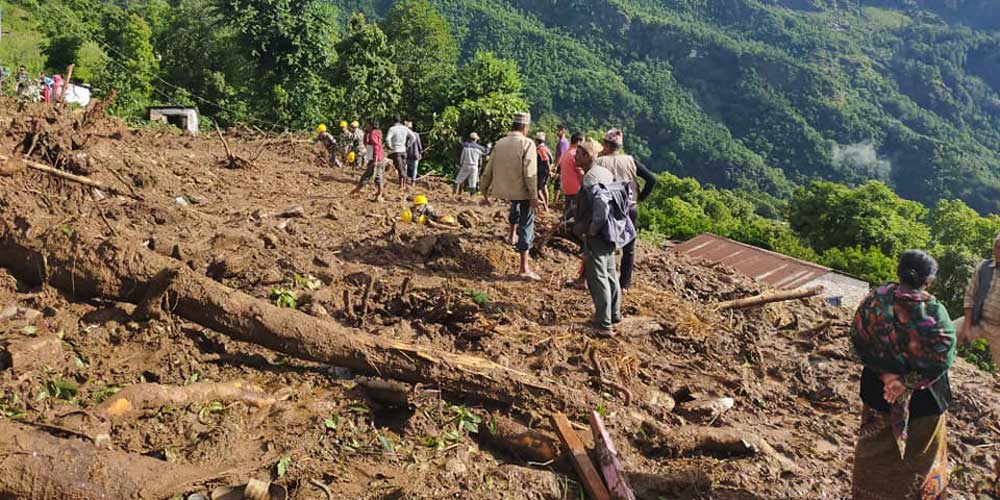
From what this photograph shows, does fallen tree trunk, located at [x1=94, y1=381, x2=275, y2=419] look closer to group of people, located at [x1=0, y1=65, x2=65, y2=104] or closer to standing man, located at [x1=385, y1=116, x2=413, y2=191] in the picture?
standing man, located at [x1=385, y1=116, x2=413, y2=191]

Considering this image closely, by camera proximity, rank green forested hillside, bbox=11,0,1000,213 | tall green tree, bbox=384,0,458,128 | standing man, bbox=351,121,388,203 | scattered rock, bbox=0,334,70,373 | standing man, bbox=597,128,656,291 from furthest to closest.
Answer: green forested hillside, bbox=11,0,1000,213, tall green tree, bbox=384,0,458,128, standing man, bbox=351,121,388,203, standing man, bbox=597,128,656,291, scattered rock, bbox=0,334,70,373

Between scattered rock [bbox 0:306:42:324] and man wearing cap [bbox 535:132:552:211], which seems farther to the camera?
man wearing cap [bbox 535:132:552:211]

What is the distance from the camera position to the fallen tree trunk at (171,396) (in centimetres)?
356

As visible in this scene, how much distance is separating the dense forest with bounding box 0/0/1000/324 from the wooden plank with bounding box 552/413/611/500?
28.4ft

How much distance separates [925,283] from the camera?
3184 mm

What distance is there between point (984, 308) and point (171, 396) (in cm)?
510

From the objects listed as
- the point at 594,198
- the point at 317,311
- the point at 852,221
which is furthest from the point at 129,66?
the point at 852,221

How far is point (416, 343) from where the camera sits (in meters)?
4.84

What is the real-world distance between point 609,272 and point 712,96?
496ft

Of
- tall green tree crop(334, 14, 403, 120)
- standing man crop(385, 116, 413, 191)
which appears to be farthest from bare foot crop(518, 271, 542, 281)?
tall green tree crop(334, 14, 403, 120)

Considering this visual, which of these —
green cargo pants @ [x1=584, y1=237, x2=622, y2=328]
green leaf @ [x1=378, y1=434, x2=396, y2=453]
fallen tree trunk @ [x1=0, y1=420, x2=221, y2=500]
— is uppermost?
green cargo pants @ [x1=584, y1=237, x2=622, y2=328]

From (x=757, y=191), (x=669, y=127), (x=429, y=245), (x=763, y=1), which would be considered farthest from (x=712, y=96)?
(x=429, y=245)

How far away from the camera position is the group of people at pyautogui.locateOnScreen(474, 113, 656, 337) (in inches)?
210

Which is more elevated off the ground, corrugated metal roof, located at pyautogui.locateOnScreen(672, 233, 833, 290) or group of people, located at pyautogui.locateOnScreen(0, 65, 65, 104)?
group of people, located at pyautogui.locateOnScreen(0, 65, 65, 104)
